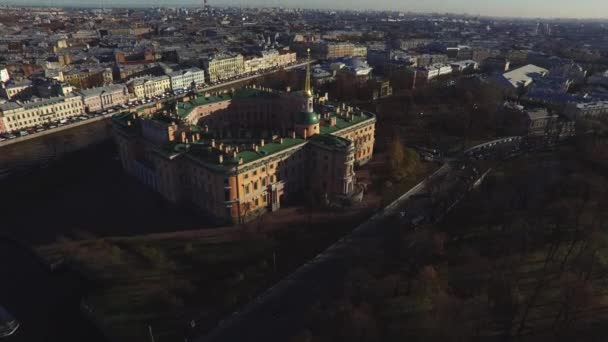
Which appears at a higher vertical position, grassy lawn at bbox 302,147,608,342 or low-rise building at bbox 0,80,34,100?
low-rise building at bbox 0,80,34,100

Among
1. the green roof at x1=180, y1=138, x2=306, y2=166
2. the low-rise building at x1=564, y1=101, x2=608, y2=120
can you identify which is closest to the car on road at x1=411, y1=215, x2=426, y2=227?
the green roof at x1=180, y1=138, x2=306, y2=166

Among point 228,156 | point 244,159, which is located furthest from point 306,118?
point 228,156

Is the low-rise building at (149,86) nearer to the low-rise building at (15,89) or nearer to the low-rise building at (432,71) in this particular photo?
the low-rise building at (15,89)

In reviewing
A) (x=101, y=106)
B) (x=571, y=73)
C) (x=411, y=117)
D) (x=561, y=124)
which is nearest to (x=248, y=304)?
(x=411, y=117)

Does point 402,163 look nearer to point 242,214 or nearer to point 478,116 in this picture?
point 242,214

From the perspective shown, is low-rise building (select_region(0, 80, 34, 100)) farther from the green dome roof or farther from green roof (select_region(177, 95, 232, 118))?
the green dome roof

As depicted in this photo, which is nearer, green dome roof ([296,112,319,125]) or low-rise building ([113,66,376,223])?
low-rise building ([113,66,376,223])
